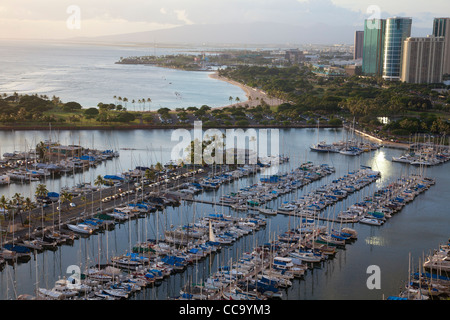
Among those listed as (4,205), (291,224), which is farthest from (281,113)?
(4,205)

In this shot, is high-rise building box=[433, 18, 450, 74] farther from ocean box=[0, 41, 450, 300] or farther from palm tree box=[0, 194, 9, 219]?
palm tree box=[0, 194, 9, 219]

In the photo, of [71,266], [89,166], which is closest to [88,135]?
[89,166]

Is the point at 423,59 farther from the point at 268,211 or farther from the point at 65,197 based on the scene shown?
the point at 65,197

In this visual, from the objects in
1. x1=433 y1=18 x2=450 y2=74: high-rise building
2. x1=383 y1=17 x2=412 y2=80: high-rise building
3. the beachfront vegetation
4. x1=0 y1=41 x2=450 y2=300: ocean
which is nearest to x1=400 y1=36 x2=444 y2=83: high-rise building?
x1=383 y1=17 x2=412 y2=80: high-rise building

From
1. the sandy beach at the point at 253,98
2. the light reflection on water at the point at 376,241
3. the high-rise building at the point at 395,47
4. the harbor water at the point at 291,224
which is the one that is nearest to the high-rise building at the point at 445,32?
the high-rise building at the point at 395,47

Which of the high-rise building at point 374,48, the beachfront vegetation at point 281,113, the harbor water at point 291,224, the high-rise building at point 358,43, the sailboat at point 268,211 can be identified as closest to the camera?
the harbor water at point 291,224

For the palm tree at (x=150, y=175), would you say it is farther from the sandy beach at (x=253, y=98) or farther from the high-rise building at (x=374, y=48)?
the high-rise building at (x=374, y=48)
